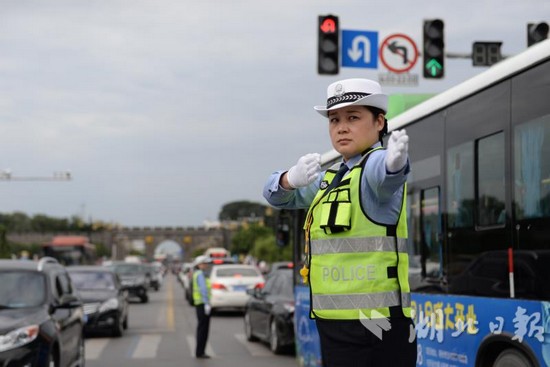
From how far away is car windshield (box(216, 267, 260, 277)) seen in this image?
29.9m

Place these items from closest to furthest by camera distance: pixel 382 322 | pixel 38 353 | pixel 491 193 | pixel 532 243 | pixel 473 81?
pixel 382 322, pixel 532 243, pixel 491 193, pixel 473 81, pixel 38 353

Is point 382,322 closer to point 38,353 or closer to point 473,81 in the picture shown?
point 473,81

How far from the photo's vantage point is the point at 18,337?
922 cm

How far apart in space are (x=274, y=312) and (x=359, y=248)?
12.6 meters

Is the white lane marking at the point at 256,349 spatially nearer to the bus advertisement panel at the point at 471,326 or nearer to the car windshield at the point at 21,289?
the car windshield at the point at 21,289

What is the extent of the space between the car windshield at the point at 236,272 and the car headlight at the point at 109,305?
31.8 feet

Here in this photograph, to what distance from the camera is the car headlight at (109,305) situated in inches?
791

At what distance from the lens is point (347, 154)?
3.64m

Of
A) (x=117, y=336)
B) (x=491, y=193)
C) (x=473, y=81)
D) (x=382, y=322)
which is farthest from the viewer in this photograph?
(x=117, y=336)

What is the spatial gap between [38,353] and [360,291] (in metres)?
6.57

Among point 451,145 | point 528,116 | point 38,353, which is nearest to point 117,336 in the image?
point 38,353

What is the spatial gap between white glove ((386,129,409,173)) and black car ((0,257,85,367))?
6.53 meters

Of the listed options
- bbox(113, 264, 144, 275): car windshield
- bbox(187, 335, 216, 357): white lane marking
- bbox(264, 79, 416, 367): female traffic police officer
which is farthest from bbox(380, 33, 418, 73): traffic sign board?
bbox(113, 264, 144, 275): car windshield

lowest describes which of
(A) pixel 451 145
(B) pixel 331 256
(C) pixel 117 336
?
(C) pixel 117 336
